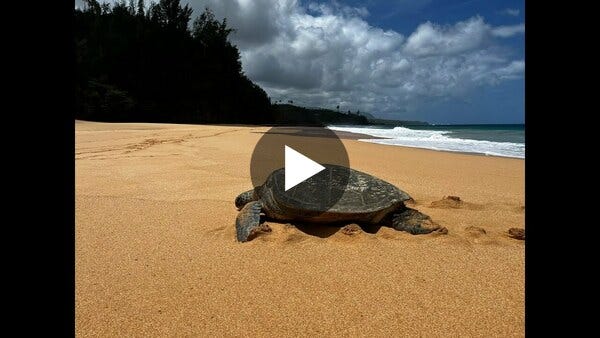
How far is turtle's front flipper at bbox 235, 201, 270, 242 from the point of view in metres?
3.00

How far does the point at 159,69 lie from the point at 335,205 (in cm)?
5010

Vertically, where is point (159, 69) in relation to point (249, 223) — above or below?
above

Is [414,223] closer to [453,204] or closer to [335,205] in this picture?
[335,205]

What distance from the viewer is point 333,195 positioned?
329 cm

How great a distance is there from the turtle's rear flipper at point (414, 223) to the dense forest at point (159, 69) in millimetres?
38521

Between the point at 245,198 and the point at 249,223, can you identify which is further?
the point at 245,198

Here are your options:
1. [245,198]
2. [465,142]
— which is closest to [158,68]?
[465,142]

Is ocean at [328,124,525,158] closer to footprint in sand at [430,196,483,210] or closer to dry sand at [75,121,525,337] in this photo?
footprint in sand at [430,196,483,210]

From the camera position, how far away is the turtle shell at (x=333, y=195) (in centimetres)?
316

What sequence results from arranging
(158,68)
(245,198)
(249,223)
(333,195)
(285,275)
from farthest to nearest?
(158,68) < (245,198) < (333,195) < (249,223) < (285,275)
